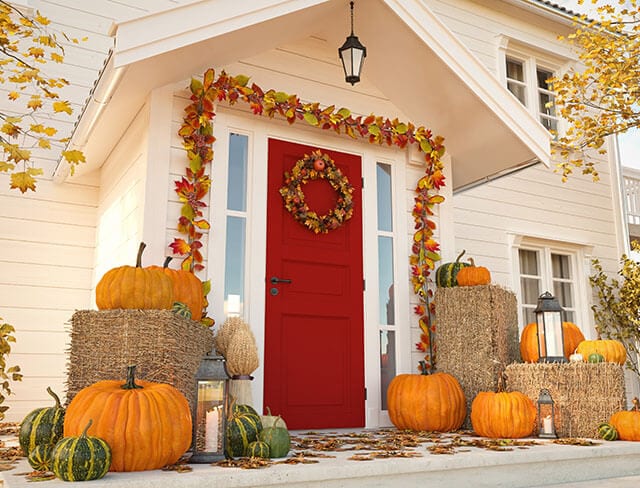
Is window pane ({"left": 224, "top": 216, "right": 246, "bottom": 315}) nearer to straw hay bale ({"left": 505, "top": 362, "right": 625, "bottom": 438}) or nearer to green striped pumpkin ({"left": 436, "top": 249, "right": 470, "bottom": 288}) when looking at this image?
green striped pumpkin ({"left": 436, "top": 249, "right": 470, "bottom": 288})

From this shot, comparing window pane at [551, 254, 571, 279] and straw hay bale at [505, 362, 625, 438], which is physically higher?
window pane at [551, 254, 571, 279]

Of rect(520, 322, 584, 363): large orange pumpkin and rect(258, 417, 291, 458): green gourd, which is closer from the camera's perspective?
rect(258, 417, 291, 458): green gourd

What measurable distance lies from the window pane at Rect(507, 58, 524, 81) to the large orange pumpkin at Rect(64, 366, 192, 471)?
7.55m

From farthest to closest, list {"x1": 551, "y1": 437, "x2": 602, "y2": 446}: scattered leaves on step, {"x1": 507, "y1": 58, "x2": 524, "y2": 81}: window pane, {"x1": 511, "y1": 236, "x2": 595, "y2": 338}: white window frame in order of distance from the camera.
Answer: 1. {"x1": 507, "y1": 58, "x2": 524, "y2": 81}: window pane
2. {"x1": 511, "y1": 236, "x2": 595, "y2": 338}: white window frame
3. {"x1": 551, "y1": 437, "x2": 602, "y2": 446}: scattered leaves on step

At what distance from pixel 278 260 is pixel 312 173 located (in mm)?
771

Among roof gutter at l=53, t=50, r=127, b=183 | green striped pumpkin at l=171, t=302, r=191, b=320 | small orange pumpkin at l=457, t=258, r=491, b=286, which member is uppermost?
roof gutter at l=53, t=50, r=127, b=183

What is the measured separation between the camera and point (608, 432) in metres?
3.95

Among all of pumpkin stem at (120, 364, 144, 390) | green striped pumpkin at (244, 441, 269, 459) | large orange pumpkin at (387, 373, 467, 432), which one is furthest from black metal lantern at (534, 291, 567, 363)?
pumpkin stem at (120, 364, 144, 390)

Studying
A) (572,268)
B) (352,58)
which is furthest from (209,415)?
(572,268)

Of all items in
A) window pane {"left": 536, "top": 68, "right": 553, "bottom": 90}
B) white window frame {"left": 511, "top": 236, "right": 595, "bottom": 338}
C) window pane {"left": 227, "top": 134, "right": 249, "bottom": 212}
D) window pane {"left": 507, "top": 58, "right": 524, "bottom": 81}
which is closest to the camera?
window pane {"left": 227, "top": 134, "right": 249, "bottom": 212}

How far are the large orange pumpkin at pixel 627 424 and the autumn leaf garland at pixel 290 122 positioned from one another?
1689 millimetres

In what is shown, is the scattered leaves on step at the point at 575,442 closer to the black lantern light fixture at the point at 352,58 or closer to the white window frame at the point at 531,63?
the black lantern light fixture at the point at 352,58

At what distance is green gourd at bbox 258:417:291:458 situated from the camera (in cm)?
301

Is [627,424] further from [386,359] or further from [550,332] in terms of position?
[386,359]
